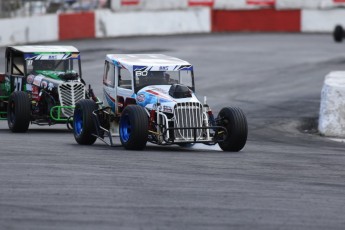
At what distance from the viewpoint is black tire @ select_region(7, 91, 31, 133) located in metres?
18.6

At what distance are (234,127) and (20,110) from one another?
5.13 meters

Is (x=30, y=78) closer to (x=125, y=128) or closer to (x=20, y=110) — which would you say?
(x=20, y=110)

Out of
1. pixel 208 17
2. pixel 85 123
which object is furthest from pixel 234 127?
pixel 208 17

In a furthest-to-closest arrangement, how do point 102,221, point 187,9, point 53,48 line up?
point 187,9 → point 53,48 → point 102,221

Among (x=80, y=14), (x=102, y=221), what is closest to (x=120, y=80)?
(x=102, y=221)

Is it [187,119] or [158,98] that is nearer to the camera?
[187,119]

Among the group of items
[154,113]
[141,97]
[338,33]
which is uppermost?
[141,97]

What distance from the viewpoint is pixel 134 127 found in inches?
569

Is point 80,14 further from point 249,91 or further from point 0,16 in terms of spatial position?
point 249,91

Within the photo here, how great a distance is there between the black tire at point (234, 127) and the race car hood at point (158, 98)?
514 mm

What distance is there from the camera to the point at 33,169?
12281mm

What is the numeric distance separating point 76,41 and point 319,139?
23.5 meters

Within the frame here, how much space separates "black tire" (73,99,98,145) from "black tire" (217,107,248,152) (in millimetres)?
2125

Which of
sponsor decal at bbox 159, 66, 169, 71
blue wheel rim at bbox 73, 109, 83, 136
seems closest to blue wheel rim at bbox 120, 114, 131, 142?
sponsor decal at bbox 159, 66, 169, 71
